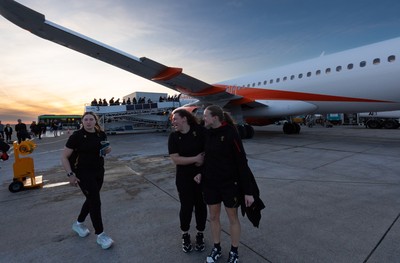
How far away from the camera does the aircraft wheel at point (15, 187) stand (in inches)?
174

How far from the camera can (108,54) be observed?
852cm

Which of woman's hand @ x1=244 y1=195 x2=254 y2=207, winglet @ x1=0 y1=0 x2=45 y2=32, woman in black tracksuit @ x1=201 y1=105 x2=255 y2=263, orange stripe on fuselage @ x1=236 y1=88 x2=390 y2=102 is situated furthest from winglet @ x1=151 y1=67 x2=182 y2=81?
woman's hand @ x1=244 y1=195 x2=254 y2=207

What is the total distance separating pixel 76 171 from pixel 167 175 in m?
2.85

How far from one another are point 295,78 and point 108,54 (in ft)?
27.5

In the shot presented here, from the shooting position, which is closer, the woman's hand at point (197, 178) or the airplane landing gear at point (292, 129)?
the woman's hand at point (197, 178)

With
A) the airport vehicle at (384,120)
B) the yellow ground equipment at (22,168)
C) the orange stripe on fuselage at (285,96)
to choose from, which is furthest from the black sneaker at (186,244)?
the airport vehicle at (384,120)

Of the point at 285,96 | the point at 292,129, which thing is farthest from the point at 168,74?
the point at 292,129

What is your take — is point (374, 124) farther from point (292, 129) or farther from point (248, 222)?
point (248, 222)

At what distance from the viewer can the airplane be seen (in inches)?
297

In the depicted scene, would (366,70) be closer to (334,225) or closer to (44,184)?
(334,225)

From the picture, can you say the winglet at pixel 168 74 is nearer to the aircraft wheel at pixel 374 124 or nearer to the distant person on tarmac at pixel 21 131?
the distant person on tarmac at pixel 21 131

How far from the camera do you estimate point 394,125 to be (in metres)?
19.9

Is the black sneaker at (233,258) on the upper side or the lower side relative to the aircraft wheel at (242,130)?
lower

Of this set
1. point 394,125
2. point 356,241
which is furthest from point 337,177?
point 394,125
